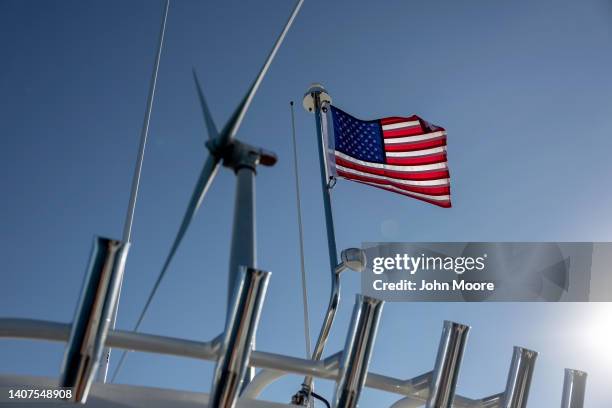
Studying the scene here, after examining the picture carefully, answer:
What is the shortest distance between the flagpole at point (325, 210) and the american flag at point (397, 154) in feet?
2.60

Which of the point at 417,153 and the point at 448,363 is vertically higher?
the point at 417,153

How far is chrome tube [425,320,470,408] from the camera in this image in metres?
2.40

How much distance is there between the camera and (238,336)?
6.59ft

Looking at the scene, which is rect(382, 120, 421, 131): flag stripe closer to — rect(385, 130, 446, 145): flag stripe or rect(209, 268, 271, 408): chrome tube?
rect(385, 130, 446, 145): flag stripe

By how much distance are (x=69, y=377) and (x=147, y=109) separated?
10475 millimetres

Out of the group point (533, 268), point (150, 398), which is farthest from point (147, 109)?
point (533, 268)

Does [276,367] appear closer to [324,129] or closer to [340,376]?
[340,376]

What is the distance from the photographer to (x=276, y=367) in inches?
94.9

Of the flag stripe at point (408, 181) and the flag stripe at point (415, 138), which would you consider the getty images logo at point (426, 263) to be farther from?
the flag stripe at point (415, 138)

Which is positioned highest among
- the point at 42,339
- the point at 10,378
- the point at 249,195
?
the point at 249,195

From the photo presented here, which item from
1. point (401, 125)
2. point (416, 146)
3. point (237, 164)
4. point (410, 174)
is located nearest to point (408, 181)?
point (410, 174)

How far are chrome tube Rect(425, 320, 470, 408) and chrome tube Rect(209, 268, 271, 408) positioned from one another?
83 centimetres

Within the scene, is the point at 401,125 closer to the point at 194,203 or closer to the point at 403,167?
the point at 403,167

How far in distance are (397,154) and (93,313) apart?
11.3 meters
